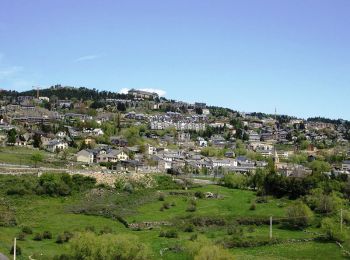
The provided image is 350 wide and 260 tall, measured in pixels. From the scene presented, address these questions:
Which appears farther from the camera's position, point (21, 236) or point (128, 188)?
point (128, 188)

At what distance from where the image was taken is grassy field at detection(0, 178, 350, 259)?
1336 inches

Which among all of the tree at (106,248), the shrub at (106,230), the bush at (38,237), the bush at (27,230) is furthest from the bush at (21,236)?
the tree at (106,248)

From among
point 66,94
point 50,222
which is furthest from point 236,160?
point 66,94

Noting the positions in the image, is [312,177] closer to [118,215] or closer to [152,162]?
[118,215]

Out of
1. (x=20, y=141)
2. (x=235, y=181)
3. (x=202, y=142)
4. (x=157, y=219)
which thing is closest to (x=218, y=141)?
(x=202, y=142)

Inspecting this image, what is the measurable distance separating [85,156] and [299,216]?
44.5 m

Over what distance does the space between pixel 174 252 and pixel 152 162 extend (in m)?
53.1

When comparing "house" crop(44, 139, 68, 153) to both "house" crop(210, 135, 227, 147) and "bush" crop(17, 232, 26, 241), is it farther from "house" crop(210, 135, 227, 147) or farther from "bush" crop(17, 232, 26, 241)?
"bush" crop(17, 232, 26, 241)

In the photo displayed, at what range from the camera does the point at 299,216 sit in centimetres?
A: 4366

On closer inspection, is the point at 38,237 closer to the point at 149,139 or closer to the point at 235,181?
the point at 235,181

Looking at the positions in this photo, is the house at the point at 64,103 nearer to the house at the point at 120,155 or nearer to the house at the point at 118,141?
the house at the point at 118,141

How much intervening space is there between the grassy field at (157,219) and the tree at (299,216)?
933mm

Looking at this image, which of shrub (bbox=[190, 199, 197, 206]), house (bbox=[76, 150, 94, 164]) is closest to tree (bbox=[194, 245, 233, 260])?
shrub (bbox=[190, 199, 197, 206])

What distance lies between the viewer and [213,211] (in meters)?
48.0
